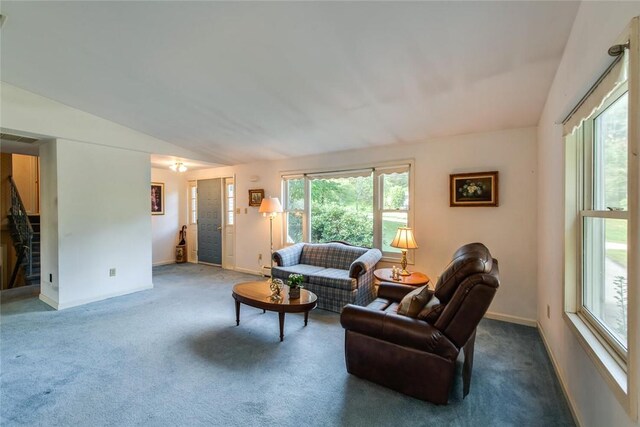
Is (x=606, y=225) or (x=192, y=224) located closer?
(x=606, y=225)

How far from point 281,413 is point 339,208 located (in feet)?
10.7


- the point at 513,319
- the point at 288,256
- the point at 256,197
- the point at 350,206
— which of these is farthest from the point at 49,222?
the point at 513,319

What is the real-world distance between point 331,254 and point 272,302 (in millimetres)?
1748

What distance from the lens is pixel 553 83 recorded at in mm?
2293

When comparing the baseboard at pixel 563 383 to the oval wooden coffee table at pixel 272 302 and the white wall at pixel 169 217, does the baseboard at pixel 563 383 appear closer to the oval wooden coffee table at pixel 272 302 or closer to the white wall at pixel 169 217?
the oval wooden coffee table at pixel 272 302

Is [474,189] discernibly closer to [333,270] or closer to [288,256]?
[333,270]

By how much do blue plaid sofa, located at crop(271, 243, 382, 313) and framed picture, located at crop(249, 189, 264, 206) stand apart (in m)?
1.44

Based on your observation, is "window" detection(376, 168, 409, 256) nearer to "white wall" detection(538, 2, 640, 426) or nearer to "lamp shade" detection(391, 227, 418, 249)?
"lamp shade" detection(391, 227, 418, 249)

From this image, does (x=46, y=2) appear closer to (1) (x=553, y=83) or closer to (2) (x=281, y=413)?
(2) (x=281, y=413)

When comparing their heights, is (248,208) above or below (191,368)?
above

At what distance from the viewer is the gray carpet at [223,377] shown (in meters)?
1.78

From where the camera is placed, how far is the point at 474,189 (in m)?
3.42

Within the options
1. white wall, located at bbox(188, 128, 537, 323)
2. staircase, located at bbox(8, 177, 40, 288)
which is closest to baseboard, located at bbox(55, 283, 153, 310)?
staircase, located at bbox(8, 177, 40, 288)

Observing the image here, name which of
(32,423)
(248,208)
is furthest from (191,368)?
(248,208)
